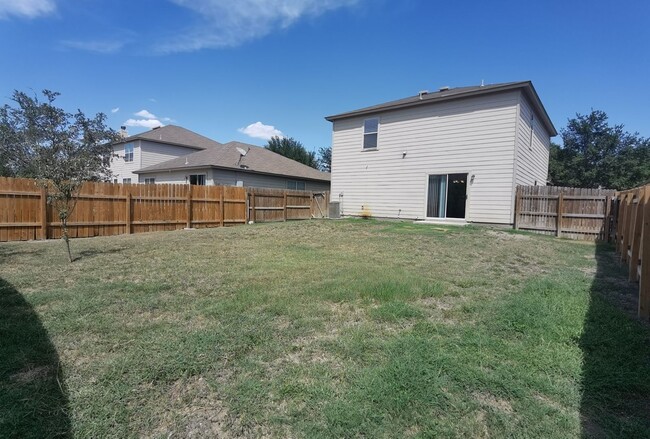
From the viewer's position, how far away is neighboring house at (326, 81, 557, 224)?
12047 millimetres

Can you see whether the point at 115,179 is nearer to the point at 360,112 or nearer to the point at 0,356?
the point at 360,112

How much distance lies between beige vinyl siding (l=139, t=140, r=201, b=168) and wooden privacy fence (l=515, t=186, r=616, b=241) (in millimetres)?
25027

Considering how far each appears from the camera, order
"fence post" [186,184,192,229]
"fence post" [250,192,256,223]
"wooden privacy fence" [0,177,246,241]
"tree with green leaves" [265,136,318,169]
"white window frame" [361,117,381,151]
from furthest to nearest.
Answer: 1. "tree with green leaves" [265,136,318,169]
2. "fence post" [250,192,256,223]
3. "white window frame" [361,117,381,151]
4. "fence post" [186,184,192,229]
5. "wooden privacy fence" [0,177,246,241]

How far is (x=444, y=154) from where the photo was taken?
527 inches

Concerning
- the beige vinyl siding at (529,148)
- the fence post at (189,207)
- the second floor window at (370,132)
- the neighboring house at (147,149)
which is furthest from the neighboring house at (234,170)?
the beige vinyl siding at (529,148)

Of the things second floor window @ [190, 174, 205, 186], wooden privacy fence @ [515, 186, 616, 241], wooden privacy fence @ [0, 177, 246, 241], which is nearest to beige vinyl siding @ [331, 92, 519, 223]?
wooden privacy fence @ [515, 186, 616, 241]

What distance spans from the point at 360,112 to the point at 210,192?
7934 millimetres

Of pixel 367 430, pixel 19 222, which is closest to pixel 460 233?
pixel 367 430

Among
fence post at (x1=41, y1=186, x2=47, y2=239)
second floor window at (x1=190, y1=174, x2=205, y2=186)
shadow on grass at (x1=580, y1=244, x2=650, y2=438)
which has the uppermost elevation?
second floor window at (x1=190, y1=174, x2=205, y2=186)

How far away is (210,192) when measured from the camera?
1470 cm

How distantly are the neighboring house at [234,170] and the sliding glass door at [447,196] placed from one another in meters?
11.5

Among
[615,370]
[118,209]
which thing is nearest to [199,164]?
[118,209]

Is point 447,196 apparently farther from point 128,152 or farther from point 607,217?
point 128,152

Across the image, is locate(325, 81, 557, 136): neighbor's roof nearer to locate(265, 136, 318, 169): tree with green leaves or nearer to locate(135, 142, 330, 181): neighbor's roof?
locate(135, 142, 330, 181): neighbor's roof
